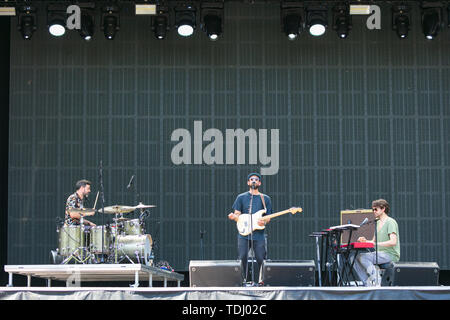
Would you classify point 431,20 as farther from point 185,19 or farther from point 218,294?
point 218,294

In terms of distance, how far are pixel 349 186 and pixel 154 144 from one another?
12.9ft

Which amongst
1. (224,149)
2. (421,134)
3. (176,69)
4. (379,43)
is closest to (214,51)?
(176,69)

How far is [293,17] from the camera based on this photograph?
14.5 meters

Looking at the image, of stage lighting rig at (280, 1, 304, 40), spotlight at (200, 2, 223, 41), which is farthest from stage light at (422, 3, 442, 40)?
spotlight at (200, 2, 223, 41)

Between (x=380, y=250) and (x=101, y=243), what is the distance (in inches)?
171

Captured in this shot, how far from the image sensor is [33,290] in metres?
8.68

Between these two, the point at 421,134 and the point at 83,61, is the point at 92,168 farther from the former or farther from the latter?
the point at 421,134

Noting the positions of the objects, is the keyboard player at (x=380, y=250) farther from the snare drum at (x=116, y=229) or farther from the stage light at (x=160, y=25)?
the stage light at (x=160, y=25)

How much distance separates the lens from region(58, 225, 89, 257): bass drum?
39.2 ft

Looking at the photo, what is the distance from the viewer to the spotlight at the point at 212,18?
14.4 meters

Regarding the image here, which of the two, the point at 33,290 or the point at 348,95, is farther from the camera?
the point at 348,95

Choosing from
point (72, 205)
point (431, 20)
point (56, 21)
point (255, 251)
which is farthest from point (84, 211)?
point (431, 20)

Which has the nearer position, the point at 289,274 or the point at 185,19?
the point at 289,274

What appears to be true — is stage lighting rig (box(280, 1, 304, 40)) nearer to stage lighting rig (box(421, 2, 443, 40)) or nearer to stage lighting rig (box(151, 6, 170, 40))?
stage lighting rig (box(151, 6, 170, 40))
